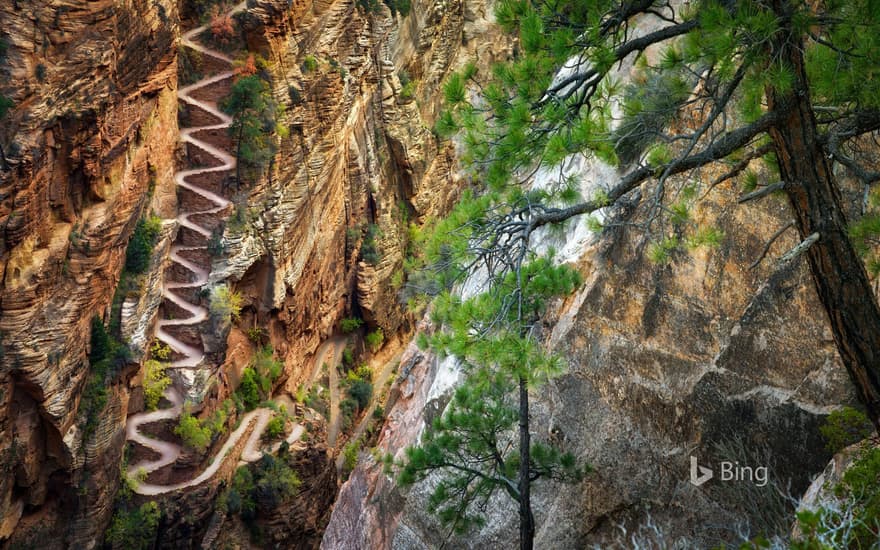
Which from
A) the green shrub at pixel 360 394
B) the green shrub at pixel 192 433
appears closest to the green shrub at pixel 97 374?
the green shrub at pixel 192 433

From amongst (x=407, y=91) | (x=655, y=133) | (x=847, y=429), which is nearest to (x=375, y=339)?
(x=407, y=91)

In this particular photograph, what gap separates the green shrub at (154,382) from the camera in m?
19.2

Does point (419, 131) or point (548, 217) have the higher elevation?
point (419, 131)

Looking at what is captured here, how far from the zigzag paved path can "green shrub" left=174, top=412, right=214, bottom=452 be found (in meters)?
0.30

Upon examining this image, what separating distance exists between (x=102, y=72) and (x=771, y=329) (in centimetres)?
1334

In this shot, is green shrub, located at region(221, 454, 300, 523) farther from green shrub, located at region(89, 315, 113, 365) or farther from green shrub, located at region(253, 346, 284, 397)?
green shrub, located at region(89, 315, 113, 365)

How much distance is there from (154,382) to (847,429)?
16230 mm

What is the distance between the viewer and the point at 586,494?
8453 millimetres

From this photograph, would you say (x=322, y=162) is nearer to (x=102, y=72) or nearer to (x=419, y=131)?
(x=419, y=131)

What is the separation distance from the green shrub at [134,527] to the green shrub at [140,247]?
544 cm

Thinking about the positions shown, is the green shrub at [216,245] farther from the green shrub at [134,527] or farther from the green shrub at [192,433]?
the green shrub at [134,527]

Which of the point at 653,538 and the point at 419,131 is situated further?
the point at 419,131

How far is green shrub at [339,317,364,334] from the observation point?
86.7ft

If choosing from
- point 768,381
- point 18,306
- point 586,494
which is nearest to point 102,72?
point 18,306
